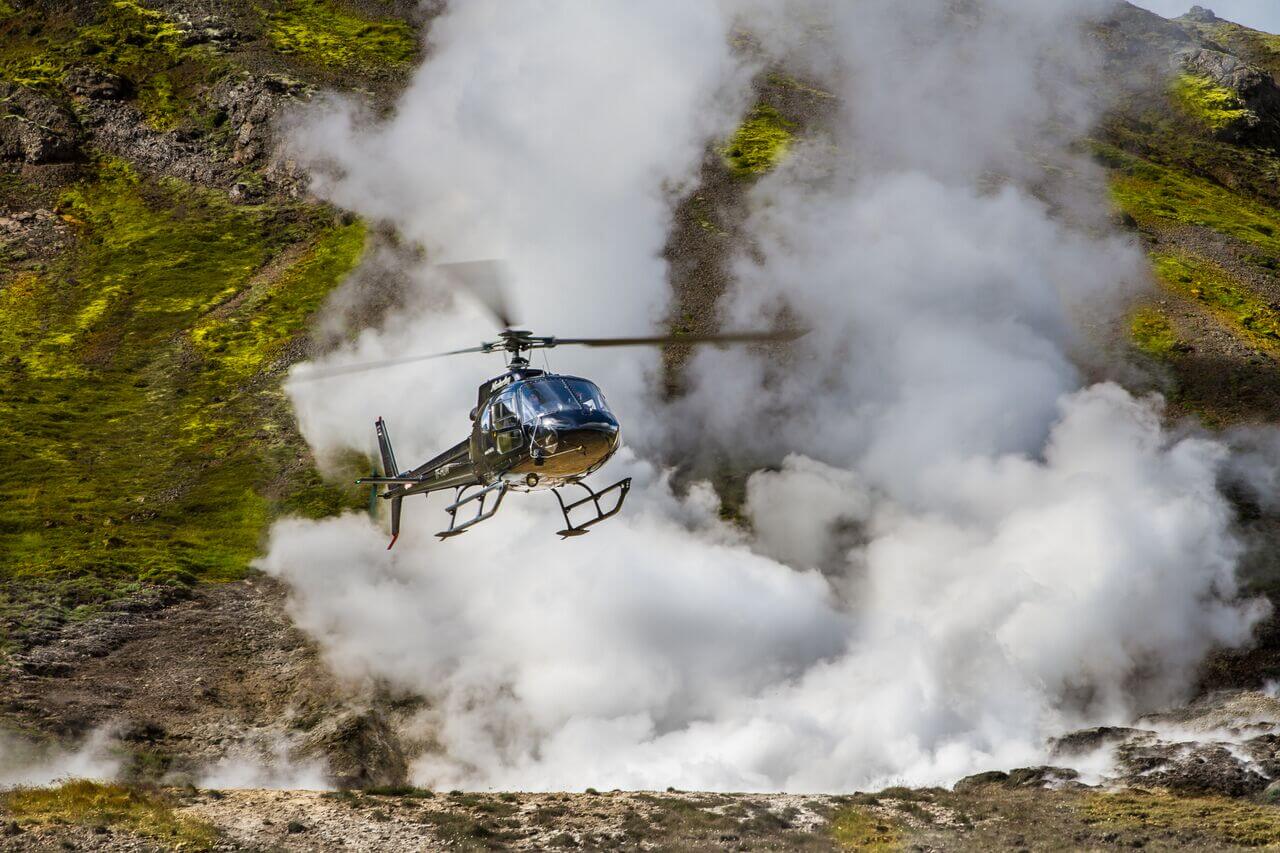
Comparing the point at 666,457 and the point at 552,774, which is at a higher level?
the point at 666,457

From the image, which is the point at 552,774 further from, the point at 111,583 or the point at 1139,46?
the point at 1139,46

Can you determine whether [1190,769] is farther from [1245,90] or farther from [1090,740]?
[1245,90]

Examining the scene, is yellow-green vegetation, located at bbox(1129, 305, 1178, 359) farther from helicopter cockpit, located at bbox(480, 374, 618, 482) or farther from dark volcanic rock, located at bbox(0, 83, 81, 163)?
dark volcanic rock, located at bbox(0, 83, 81, 163)

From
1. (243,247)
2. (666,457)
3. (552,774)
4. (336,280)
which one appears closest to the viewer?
(552,774)

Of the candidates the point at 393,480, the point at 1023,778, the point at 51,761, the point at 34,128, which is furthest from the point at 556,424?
the point at 34,128

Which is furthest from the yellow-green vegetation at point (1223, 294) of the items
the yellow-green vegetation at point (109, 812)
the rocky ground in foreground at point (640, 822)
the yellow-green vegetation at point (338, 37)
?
the yellow-green vegetation at point (338, 37)

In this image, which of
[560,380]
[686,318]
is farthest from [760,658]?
[560,380]

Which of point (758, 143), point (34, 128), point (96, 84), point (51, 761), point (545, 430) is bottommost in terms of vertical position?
point (51, 761)
